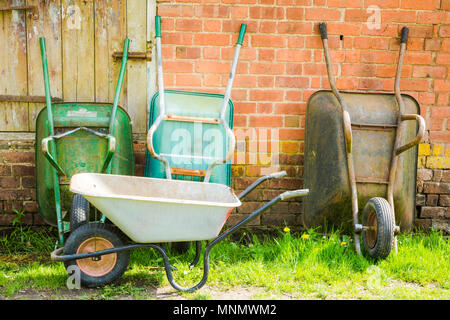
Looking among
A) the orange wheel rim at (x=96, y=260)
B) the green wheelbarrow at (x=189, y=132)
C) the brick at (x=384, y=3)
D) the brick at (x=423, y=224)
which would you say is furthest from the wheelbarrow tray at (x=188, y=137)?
the brick at (x=423, y=224)

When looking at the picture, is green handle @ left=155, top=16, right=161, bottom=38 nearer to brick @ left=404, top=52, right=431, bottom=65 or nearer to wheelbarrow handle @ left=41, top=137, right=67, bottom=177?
wheelbarrow handle @ left=41, top=137, right=67, bottom=177

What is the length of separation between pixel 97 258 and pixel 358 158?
6.02 ft

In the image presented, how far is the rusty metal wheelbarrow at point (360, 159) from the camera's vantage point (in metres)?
2.85

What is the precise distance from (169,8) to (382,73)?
5.72ft

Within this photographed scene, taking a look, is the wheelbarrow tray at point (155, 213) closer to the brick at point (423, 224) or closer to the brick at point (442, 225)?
the brick at point (423, 224)

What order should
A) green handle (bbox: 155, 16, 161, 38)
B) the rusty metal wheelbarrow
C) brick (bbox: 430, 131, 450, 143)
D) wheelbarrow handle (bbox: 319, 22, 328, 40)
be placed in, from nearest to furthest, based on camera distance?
the rusty metal wheelbarrow, green handle (bbox: 155, 16, 161, 38), wheelbarrow handle (bbox: 319, 22, 328, 40), brick (bbox: 430, 131, 450, 143)

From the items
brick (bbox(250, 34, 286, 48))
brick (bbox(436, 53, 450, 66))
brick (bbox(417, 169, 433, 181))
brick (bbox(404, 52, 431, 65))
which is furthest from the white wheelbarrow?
brick (bbox(436, 53, 450, 66))

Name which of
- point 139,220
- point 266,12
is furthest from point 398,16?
point 139,220

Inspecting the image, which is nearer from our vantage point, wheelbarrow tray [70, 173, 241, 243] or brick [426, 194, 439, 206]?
wheelbarrow tray [70, 173, 241, 243]

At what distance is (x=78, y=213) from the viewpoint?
2.56m

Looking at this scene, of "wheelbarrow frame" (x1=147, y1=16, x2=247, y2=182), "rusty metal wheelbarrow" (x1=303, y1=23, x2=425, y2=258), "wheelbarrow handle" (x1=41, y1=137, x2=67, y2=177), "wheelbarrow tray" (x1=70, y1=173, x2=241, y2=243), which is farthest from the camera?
"rusty metal wheelbarrow" (x1=303, y1=23, x2=425, y2=258)

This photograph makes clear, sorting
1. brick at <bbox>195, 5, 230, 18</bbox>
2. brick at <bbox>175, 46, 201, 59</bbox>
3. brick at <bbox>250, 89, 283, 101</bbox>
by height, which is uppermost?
brick at <bbox>195, 5, 230, 18</bbox>

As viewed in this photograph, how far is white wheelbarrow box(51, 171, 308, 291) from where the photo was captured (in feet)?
7.16

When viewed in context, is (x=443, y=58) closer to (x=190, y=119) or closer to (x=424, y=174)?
(x=424, y=174)
